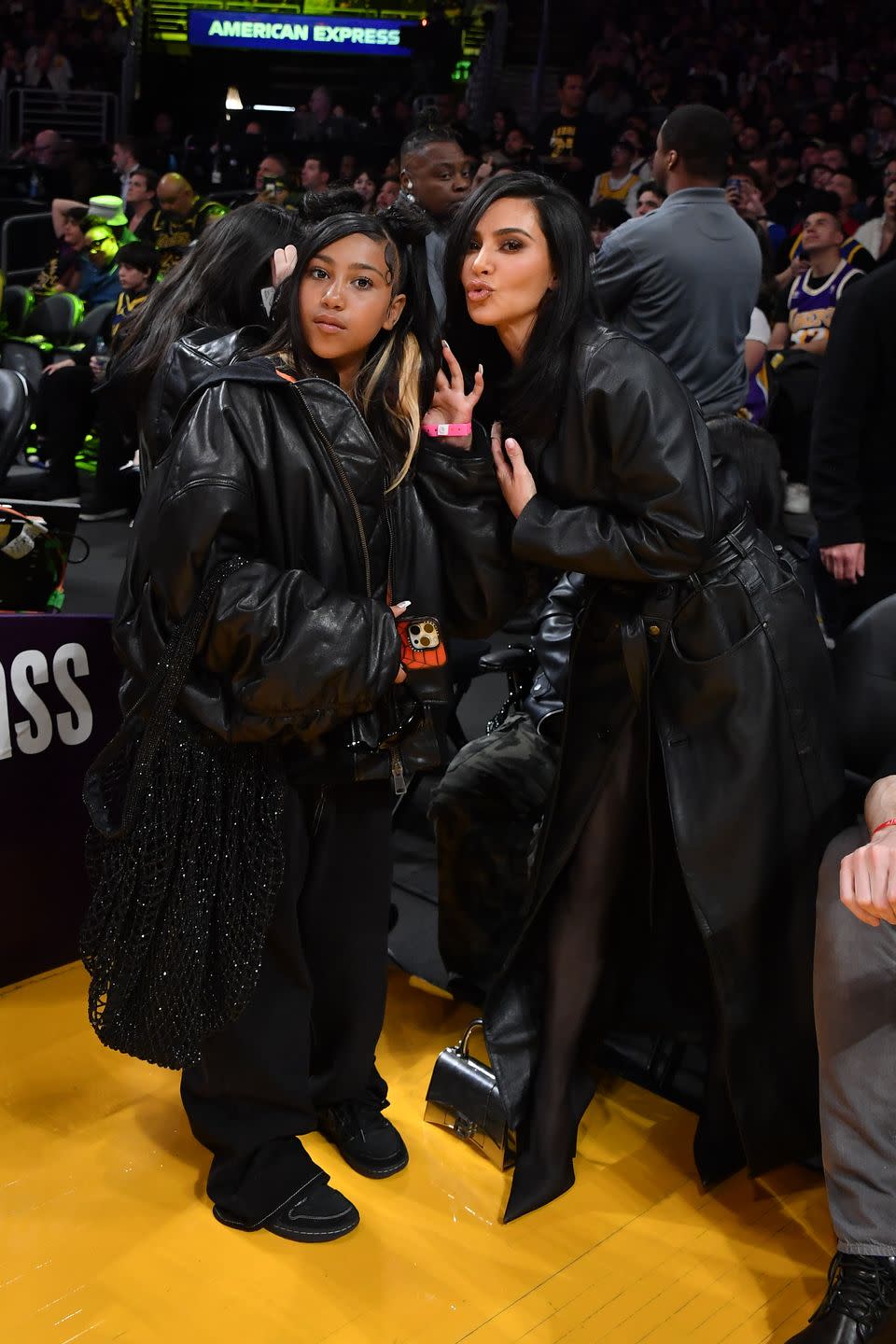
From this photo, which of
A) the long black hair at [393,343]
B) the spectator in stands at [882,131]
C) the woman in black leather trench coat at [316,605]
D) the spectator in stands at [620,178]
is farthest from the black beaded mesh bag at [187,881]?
the spectator in stands at [882,131]

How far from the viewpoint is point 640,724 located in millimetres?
2383

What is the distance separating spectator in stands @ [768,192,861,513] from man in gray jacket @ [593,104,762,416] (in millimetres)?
1710

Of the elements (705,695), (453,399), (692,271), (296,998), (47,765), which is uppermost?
(692,271)

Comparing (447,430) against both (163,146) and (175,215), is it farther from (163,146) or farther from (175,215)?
(163,146)

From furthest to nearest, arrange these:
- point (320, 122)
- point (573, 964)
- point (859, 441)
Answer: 1. point (320, 122)
2. point (859, 441)
3. point (573, 964)

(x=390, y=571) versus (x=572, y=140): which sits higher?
(x=572, y=140)

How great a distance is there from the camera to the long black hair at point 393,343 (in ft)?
7.23

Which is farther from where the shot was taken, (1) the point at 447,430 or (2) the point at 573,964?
(2) the point at 573,964

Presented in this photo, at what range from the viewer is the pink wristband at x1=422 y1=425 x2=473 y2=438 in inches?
89.5

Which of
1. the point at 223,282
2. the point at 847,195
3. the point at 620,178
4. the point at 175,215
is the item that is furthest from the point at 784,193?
the point at 223,282

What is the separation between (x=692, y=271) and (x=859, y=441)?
2.28 feet

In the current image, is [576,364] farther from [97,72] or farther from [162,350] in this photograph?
[97,72]

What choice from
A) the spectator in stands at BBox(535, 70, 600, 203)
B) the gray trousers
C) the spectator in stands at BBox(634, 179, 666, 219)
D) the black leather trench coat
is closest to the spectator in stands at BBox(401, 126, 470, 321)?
the black leather trench coat

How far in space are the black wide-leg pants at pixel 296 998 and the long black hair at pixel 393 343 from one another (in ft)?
2.03
